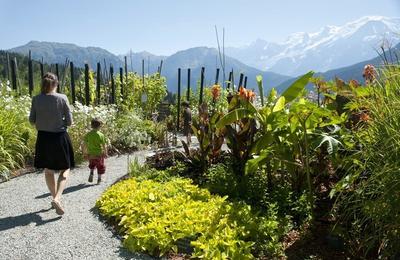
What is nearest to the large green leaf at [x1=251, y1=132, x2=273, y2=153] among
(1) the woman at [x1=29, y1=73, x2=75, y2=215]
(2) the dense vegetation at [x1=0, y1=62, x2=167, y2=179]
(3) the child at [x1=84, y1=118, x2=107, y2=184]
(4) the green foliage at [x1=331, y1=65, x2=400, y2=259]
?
(4) the green foliage at [x1=331, y1=65, x2=400, y2=259]

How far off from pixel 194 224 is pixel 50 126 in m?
2.27

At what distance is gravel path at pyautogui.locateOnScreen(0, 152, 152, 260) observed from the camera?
13.7 feet

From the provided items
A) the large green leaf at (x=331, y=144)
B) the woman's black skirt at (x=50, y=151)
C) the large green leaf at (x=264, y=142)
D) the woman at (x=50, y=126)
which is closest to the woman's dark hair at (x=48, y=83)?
the woman at (x=50, y=126)

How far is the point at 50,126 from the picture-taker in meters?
5.30

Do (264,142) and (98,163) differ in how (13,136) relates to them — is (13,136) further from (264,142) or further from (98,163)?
(264,142)

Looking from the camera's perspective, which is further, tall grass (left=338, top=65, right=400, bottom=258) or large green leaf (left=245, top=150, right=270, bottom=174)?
large green leaf (left=245, top=150, right=270, bottom=174)

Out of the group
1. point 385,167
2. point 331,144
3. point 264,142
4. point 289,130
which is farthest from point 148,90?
point 385,167

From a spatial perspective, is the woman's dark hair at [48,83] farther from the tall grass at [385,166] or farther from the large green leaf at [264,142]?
the tall grass at [385,166]

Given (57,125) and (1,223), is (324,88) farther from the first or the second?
(1,223)

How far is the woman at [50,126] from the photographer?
17.3 ft

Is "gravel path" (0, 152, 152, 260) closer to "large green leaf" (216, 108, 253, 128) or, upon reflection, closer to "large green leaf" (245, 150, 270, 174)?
"large green leaf" (245, 150, 270, 174)

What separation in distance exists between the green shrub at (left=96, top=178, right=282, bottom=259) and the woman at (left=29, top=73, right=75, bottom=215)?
2.55ft

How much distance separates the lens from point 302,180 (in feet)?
16.9

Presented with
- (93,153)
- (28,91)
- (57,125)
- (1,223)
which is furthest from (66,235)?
(28,91)
